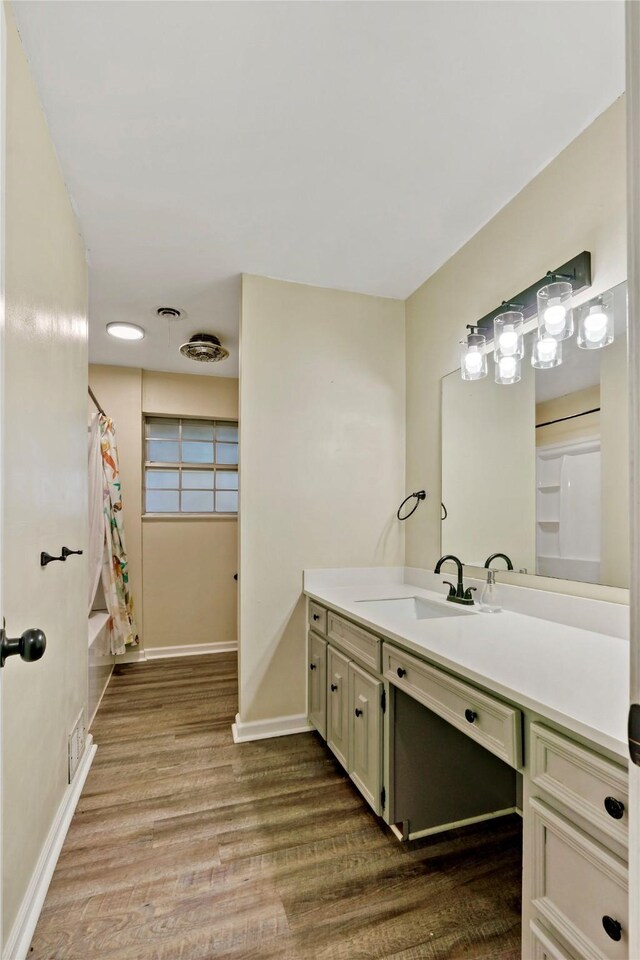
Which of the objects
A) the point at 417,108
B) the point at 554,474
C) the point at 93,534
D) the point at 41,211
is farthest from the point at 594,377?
the point at 93,534

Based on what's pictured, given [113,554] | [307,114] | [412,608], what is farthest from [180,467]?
[307,114]

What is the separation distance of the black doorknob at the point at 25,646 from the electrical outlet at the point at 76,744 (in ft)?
4.84

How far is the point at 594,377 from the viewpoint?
1606 mm

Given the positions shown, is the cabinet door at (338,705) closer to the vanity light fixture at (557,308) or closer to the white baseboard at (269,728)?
the white baseboard at (269,728)

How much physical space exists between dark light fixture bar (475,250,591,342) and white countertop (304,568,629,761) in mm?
1135

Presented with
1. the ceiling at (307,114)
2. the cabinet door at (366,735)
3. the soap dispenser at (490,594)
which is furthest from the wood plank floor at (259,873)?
the ceiling at (307,114)

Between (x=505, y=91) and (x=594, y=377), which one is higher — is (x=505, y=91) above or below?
above

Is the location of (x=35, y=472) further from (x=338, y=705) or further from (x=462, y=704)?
(x=338, y=705)

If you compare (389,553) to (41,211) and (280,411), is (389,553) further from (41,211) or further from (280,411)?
(41,211)

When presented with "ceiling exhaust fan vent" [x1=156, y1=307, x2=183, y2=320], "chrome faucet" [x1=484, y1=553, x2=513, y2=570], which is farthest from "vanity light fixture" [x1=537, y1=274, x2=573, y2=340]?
"ceiling exhaust fan vent" [x1=156, y1=307, x2=183, y2=320]

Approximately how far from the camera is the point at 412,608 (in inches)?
91.7

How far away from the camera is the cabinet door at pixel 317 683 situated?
2332 millimetres

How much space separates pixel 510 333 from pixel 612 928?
184cm

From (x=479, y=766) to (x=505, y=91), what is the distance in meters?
2.42
